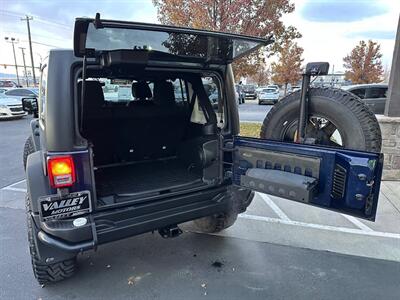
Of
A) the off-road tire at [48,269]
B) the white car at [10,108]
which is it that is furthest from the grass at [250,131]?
the white car at [10,108]

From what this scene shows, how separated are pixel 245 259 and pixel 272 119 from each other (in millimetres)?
1511

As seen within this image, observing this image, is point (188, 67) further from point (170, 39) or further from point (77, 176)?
point (77, 176)

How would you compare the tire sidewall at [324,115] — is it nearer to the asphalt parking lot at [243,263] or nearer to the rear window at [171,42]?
the rear window at [171,42]

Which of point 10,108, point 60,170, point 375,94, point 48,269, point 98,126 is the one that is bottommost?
point 48,269

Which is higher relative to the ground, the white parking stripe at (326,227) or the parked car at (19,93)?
the parked car at (19,93)

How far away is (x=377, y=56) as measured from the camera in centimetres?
2730

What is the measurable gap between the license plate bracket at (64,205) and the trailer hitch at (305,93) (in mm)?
1852

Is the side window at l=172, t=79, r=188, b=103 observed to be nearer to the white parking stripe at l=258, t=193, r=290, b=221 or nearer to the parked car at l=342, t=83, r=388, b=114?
the white parking stripe at l=258, t=193, r=290, b=221

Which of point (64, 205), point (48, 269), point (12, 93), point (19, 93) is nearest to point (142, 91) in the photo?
point (64, 205)

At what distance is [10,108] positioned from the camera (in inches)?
553

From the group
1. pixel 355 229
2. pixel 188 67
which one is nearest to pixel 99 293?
pixel 188 67

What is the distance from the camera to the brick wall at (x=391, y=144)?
5.10m

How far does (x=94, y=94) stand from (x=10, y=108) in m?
13.5

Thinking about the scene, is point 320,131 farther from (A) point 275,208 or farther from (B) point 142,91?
(B) point 142,91
